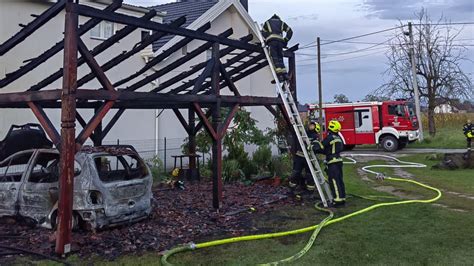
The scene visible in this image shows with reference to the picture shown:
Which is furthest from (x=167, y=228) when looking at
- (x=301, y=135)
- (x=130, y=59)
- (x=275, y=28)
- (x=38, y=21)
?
(x=130, y=59)

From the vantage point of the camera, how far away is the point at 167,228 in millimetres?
7332

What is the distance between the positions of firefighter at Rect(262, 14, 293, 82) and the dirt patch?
296 cm

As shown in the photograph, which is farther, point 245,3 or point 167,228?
point 245,3

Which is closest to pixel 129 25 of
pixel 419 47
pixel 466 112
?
pixel 419 47

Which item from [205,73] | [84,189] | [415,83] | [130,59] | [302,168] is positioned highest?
[415,83]

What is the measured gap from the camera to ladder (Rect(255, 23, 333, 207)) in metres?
9.39

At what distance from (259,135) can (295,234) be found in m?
7.43

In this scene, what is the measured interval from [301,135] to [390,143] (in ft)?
51.1

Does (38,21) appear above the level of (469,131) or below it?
above

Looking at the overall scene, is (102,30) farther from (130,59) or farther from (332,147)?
(332,147)

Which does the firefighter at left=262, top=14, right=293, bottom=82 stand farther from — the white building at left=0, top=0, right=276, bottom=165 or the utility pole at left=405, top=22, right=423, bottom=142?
the utility pole at left=405, top=22, right=423, bottom=142

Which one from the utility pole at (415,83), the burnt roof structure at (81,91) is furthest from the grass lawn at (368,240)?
the utility pole at (415,83)

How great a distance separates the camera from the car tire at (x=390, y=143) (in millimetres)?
23891

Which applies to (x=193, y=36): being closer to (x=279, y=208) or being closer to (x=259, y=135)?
(x=279, y=208)
